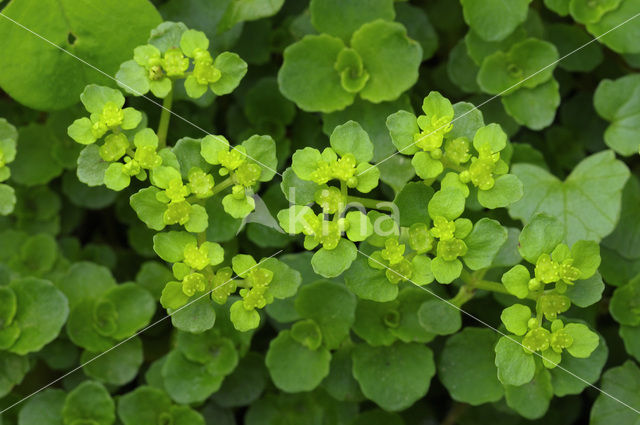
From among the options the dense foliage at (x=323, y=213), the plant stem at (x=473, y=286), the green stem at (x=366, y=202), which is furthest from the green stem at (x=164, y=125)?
the plant stem at (x=473, y=286)

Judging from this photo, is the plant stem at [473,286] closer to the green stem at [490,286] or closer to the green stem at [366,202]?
the green stem at [490,286]

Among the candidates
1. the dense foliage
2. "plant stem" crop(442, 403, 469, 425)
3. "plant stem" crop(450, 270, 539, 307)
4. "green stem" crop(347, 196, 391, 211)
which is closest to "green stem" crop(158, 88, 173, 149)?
the dense foliage

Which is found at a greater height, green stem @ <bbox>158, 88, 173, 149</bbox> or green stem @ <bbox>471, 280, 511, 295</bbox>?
green stem @ <bbox>158, 88, 173, 149</bbox>

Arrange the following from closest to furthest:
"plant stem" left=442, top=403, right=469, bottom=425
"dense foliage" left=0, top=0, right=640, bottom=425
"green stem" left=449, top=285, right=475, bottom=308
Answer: "dense foliage" left=0, top=0, right=640, bottom=425, "green stem" left=449, top=285, right=475, bottom=308, "plant stem" left=442, top=403, right=469, bottom=425

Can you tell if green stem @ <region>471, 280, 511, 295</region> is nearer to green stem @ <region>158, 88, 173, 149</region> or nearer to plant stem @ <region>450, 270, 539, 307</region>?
plant stem @ <region>450, 270, 539, 307</region>

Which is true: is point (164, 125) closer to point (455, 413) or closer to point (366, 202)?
point (366, 202)

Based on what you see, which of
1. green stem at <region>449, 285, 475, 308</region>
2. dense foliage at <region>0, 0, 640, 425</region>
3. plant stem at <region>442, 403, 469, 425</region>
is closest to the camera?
dense foliage at <region>0, 0, 640, 425</region>

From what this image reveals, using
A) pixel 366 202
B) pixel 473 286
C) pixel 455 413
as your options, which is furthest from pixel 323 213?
pixel 455 413

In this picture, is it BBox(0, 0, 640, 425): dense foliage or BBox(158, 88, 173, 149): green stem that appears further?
BBox(158, 88, 173, 149): green stem

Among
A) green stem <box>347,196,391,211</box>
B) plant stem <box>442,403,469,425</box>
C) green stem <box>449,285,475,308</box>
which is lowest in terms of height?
plant stem <box>442,403,469,425</box>

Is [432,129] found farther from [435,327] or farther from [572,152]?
[572,152]
